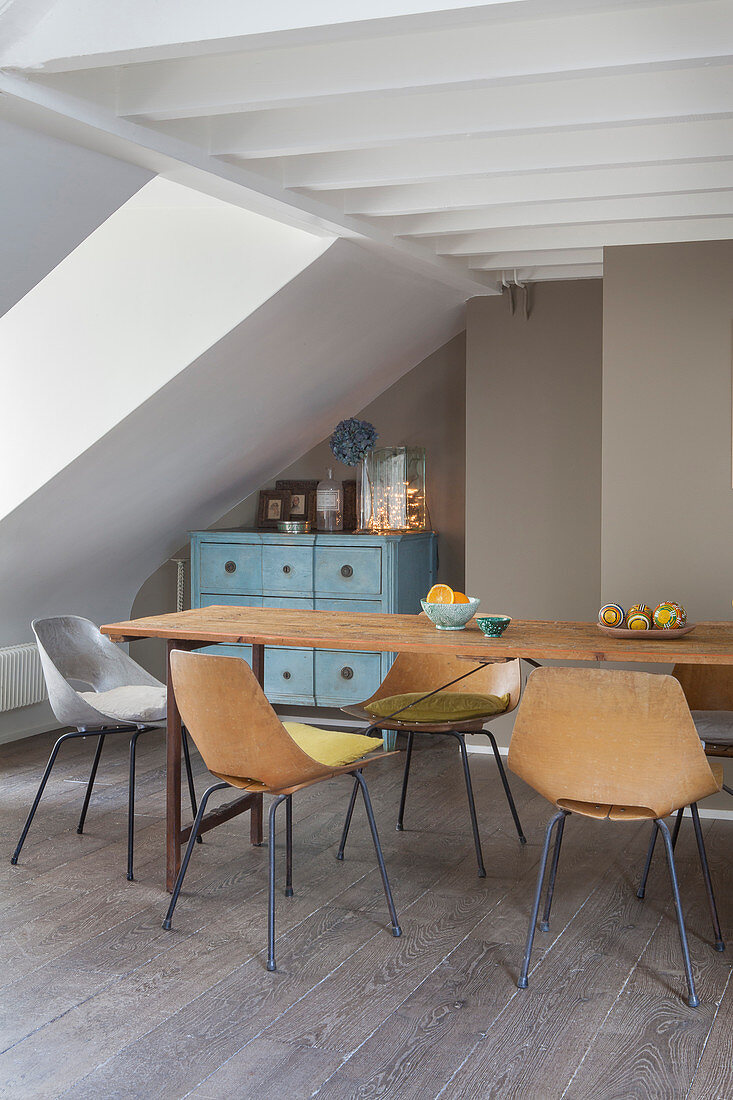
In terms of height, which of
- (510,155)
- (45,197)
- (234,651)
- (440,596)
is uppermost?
(510,155)

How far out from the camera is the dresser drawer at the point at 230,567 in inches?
229

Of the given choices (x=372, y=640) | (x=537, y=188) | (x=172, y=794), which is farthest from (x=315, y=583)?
(x=372, y=640)

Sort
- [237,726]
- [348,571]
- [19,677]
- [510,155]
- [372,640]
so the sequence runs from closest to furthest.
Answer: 1. [237,726]
2. [372,640]
3. [510,155]
4. [19,677]
5. [348,571]

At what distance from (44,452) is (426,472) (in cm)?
227

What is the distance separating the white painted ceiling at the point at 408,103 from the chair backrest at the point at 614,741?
1527 millimetres

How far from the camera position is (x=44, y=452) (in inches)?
181

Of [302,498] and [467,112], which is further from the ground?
[467,112]

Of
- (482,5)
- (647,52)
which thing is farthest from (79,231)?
Result: (647,52)

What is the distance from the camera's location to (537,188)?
12.8 feet

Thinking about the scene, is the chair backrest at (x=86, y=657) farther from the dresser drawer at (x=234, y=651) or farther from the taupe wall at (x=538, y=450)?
the taupe wall at (x=538, y=450)

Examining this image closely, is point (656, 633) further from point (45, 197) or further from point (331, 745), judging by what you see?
point (45, 197)

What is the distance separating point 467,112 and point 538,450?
2380 millimetres

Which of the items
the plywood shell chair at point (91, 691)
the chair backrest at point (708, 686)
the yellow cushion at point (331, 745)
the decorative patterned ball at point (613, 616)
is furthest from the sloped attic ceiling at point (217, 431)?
the chair backrest at point (708, 686)

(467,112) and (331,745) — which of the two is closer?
(467,112)
